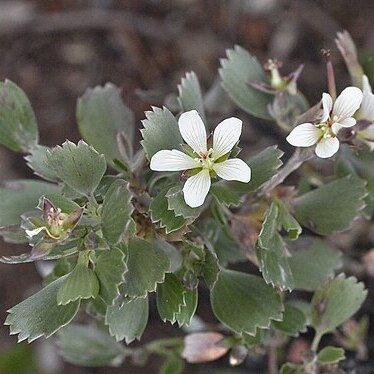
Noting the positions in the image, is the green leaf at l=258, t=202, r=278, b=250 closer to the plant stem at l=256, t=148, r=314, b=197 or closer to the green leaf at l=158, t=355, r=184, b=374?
the plant stem at l=256, t=148, r=314, b=197

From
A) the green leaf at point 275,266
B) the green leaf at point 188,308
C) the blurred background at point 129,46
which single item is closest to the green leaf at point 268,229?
the green leaf at point 275,266

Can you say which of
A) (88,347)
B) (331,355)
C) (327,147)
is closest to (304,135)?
(327,147)

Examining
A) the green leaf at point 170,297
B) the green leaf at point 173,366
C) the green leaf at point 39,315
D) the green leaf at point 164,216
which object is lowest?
the green leaf at point 173,366

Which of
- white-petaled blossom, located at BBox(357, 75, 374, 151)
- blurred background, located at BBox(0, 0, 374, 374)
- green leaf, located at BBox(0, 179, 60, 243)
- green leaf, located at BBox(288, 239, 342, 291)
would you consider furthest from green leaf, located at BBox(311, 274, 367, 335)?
blurred background, located at BBox(0, 0, 374, 374)

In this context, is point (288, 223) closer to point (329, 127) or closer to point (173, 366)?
point (329, 127)

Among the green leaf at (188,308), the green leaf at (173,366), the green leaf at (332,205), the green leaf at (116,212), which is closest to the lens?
the green leaf at (116,212)

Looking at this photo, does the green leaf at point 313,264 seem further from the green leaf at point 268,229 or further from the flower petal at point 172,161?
the flower petal at point 172,161
